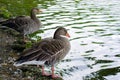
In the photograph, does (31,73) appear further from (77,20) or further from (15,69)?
(77,20)

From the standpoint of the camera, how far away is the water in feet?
53.8

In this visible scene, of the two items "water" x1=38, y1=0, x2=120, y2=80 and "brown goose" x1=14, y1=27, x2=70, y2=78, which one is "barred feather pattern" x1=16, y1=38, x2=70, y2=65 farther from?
"water" x1=38, y1=0, x2=120, y2=80

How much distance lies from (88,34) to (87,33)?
1.07ft

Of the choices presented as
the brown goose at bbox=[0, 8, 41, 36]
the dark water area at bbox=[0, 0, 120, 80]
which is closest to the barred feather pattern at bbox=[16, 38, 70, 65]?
the dark water area at bbox=[0, 0, 120, 80]

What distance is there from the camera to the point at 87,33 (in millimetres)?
23703

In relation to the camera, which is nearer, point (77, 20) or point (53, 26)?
point (53, 26)

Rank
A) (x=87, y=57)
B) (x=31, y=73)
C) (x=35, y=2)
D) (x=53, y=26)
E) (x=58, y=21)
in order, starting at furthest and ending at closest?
(x=35, y=2)
(x=58, y=21)
(x=53, y=26)
(x=87, y=57)
(x=31, y=73)

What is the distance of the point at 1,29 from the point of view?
21.7 meters

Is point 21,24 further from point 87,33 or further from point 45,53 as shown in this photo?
point 45,53

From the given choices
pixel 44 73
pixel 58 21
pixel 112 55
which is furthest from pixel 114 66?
pixel 58 21

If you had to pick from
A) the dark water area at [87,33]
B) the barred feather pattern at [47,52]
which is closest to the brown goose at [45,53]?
the barred feather pattern at [47,52]

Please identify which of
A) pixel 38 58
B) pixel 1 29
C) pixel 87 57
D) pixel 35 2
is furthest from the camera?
pixel 35 2

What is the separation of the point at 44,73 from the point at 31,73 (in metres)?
0.60

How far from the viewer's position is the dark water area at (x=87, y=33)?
16.4 metres
